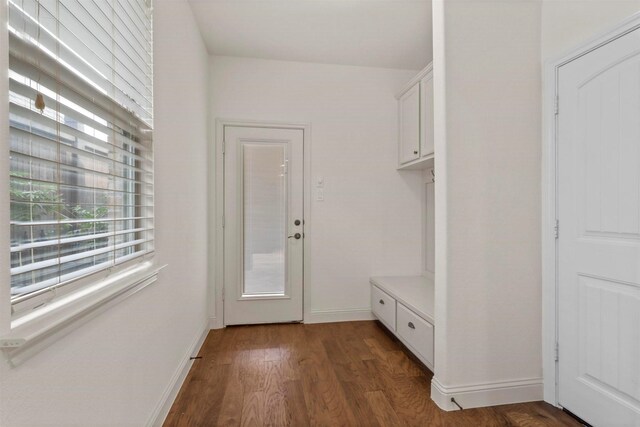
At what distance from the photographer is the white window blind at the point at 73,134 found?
0.81 meters

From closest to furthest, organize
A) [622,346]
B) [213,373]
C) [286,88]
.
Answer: [622,346]
[213,373]
[286,88]

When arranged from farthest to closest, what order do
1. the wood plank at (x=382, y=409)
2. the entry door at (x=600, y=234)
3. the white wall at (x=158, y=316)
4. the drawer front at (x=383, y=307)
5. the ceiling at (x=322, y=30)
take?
the drawer front at (x=383, y=307) → the ceiling at (x=322, y=30) → the wood plank at (x=382, y=409) → the entry door at (x=600, y=234) → the white wall at (x=158, y=316)

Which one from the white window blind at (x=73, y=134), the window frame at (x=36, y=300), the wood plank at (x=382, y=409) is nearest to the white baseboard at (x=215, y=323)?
the wood plank at (x=382, y=409)

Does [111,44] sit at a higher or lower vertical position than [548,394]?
higher

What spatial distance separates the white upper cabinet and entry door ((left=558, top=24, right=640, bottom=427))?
3.35 ft

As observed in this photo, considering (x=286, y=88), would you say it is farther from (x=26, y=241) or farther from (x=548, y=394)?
(x=548, y=394)

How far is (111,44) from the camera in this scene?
1.23 meters

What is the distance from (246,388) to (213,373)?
339 mm

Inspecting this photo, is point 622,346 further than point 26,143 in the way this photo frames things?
Yes

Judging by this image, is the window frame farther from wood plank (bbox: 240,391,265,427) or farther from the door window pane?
the door window pane

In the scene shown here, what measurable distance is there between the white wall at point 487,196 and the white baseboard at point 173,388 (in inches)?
62.5

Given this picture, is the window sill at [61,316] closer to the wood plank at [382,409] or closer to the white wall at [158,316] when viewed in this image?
the white wall at [158,316]

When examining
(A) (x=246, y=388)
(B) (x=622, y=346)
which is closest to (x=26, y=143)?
(A) (x=246, y=388)

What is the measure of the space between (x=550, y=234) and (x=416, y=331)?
1111mm
